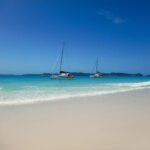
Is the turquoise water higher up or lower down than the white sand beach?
lower down

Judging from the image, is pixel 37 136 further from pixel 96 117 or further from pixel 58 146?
pixel 96 117

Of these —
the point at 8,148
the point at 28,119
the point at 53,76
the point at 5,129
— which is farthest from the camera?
the point at 53,76

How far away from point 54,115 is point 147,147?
2847 mm

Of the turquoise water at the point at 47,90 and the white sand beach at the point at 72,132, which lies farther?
the turquoise water at the point at 47,90

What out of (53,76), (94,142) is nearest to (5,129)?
(94,142)

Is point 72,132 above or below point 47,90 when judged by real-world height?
above

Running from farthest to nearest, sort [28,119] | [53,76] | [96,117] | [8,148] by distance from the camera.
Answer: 1. [53,76]
2. [96,117]
3. [28,119]
4. [8,148]

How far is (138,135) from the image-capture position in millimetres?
3428

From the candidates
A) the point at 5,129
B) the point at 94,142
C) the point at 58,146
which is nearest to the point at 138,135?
the point at 94,142

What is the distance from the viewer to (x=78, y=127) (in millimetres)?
3916

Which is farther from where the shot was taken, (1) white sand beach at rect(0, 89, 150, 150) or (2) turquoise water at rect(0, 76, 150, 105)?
(2) turquoise water at rect(0, 76, 150, 105)

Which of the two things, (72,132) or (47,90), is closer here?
(72,132)

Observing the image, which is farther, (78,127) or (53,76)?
(53,76)

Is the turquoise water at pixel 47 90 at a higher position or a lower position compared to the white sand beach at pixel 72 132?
lower
